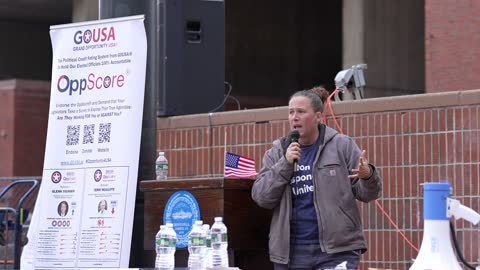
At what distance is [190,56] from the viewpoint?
1091cm

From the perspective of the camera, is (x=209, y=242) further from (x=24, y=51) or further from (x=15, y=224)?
(x=24, y=51)

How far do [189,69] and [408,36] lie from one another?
34.1 ft

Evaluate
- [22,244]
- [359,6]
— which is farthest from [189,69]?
[359,6]

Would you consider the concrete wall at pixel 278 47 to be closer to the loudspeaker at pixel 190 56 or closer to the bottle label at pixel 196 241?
the loudspeaker at pixel 190 56

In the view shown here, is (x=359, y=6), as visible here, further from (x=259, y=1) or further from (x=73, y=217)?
(x=73, y=217)

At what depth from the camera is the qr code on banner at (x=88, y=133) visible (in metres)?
7.64

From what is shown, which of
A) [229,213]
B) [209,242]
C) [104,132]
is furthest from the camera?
[104,132]

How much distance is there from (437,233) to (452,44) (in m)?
10.5

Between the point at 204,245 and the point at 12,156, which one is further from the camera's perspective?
the point at 12,156

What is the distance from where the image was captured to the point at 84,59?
7.76m

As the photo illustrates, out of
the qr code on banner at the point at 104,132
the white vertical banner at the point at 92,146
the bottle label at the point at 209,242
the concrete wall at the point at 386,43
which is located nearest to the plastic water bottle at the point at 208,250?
the bottle label at the point at 209,242

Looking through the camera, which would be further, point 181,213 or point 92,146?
point 92,146

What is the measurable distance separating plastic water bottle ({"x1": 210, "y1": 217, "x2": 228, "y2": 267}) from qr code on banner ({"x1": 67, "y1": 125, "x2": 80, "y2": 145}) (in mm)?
2431

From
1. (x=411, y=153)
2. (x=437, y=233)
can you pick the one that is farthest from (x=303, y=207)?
(x=411, y=153)
